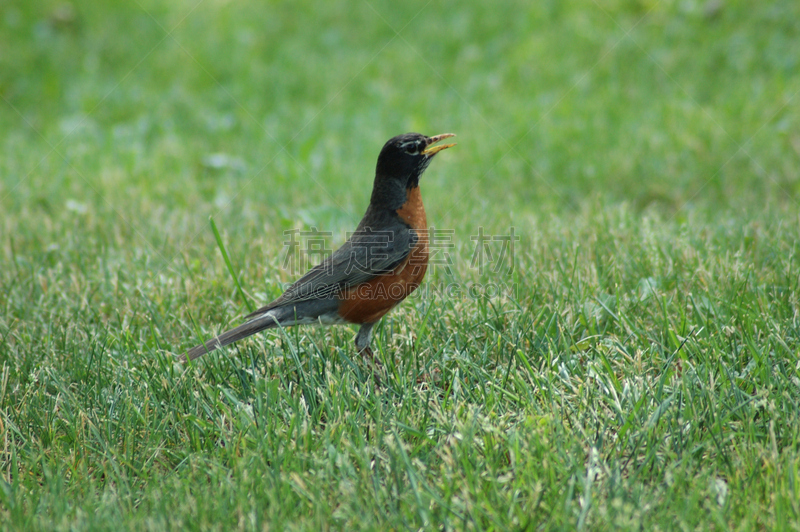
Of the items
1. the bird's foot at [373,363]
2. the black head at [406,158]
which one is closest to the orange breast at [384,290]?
the bird's foot at [373,363]

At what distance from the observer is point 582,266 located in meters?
3.93

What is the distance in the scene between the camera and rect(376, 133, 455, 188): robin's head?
3.51 meters

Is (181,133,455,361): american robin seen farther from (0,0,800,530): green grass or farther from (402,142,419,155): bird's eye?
(0,0,800,530): green grass

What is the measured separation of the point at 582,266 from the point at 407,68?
5303mm

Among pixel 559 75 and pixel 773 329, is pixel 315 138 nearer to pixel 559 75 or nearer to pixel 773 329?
pixel 559 75

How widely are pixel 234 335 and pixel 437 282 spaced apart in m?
1.42

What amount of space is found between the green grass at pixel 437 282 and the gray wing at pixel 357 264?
224mm

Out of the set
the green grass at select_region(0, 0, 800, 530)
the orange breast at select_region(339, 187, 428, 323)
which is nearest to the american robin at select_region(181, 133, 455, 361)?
the orange breast at select_region(339, 187, 428, 323)

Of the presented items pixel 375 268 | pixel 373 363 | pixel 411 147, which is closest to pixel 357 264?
pixel 375 268

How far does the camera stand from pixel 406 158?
3.53 m

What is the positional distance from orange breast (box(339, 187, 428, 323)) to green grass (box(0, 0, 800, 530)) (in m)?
0.18

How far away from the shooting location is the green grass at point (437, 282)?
2.27 metres

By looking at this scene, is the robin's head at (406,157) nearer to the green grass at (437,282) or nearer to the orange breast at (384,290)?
the orange breast at (384,290)

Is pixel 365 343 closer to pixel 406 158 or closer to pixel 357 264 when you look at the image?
pixel 357 264
